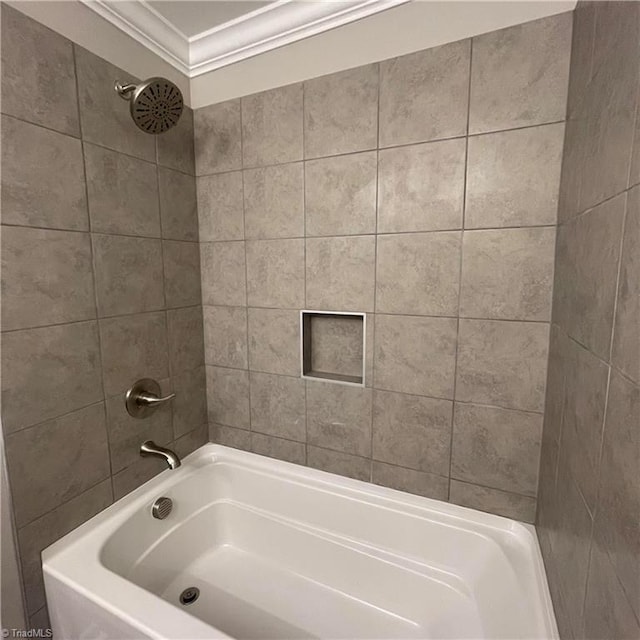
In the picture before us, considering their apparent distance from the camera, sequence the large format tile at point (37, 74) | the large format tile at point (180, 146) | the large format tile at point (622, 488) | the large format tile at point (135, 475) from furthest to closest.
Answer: the large format tile at point (180, 146) → the large format tile at point (135, 475) → the large format tile at point (37, 74) → the large format tile at point (622, 488)

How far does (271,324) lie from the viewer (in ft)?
4.74

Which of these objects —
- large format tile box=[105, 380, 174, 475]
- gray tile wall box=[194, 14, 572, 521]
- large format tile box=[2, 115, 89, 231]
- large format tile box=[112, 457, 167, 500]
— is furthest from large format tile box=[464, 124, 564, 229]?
large format tile box=[112, 457, 167, 500]

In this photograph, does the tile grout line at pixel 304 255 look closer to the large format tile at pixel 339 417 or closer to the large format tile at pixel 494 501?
the large format tile at pixel 339 417

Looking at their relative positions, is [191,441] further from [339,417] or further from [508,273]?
[508,273]

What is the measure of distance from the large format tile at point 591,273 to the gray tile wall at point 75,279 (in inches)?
52.0

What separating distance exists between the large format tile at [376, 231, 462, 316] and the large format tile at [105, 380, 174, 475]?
95 cm

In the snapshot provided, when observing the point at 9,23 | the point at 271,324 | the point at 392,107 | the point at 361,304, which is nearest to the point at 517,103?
the point at 392,107

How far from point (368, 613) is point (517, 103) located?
1.70m

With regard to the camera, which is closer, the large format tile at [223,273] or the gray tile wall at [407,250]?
the gray tile wall at [407,250]

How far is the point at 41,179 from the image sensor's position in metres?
0.97

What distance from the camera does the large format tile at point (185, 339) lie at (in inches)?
56.1

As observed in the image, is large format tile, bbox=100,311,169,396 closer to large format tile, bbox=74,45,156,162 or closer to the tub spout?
the tub spout

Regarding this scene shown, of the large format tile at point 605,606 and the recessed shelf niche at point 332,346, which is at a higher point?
the recessed shelf niche at point 332,346

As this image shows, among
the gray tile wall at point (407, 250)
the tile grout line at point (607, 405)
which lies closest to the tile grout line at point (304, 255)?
the gray tile wall at point (407, 250)
